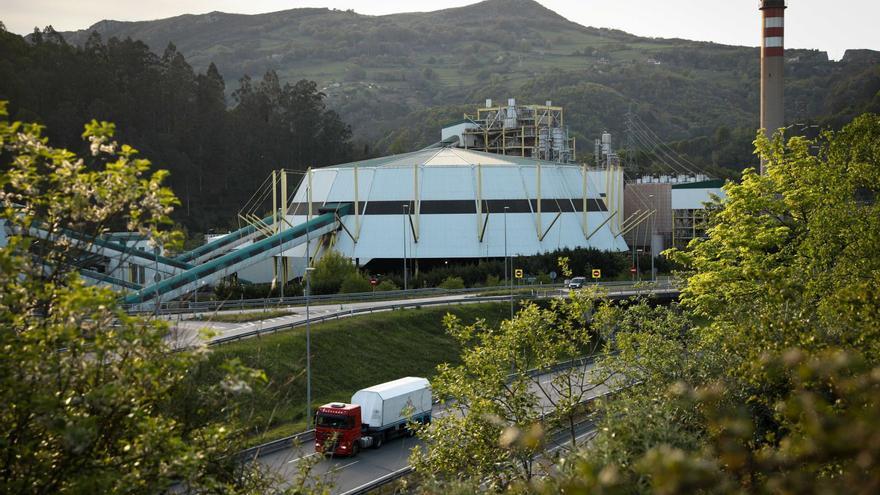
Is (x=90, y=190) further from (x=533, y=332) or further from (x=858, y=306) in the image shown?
(x=533, y=332)

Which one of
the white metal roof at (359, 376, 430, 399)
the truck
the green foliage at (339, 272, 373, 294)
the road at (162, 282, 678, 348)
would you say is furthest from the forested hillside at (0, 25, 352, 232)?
the truck

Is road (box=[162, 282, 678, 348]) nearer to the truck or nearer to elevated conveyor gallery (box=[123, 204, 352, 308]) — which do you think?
elevated conveyor gallery (box=[123, 204, 352, 308])

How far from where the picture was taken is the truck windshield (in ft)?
114

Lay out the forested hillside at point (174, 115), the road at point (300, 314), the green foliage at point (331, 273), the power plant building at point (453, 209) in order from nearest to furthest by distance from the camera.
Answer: the road at point (300, 314) < the green foliage at point (331, 273) < the power plant building at point (453, 209) < the forested hillside at point (174, 115)

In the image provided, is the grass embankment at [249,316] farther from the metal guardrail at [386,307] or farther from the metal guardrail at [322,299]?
the metal guardrail at [386,307]

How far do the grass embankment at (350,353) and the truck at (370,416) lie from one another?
11.7 ft

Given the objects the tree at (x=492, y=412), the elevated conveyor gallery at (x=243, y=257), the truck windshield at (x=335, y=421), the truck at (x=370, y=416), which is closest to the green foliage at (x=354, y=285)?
the elevated conveyor gallery at (x=243, y=257)

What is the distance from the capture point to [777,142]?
3656 cm

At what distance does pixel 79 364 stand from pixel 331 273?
217 ft

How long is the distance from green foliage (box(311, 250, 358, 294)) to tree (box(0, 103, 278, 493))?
63.3 m

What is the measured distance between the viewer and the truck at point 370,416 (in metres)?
34.7

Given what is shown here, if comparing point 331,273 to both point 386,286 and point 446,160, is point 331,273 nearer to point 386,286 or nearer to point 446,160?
point 386,286

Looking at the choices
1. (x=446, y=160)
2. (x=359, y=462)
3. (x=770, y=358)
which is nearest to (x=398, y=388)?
(x=359, y=462)

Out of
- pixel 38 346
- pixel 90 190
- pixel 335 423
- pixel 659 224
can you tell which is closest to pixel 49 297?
pixel 38 346
